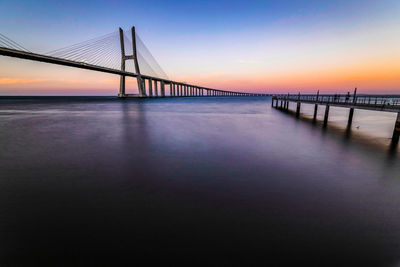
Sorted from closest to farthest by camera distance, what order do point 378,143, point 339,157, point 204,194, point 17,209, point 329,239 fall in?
point 329,239 → point 17,209 → point 204,194 → point 339,157 → point 378,143

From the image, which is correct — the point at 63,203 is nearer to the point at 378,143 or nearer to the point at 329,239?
the point at 329,239

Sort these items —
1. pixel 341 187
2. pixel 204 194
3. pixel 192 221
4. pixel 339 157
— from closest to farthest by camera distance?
pixel 192 221, pixel 204 194, pixel 341 187, pixel 339 157

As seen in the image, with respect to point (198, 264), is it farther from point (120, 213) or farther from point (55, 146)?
point (55, 146)

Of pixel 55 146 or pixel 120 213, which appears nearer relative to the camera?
pixel 120 213

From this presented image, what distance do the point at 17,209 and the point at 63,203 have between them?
887mm

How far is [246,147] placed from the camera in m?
10.0

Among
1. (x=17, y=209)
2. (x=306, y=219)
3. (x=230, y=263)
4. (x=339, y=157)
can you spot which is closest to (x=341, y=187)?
(x=306, y=219)

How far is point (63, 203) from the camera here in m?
4.42

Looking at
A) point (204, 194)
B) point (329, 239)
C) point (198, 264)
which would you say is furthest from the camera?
point (204, 194)

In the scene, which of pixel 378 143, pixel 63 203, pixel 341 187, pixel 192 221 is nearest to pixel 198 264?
pixel 192 221

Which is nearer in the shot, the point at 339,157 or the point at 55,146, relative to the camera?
the point at 339,157

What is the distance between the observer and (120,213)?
4.06m

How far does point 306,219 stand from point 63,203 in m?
5.52

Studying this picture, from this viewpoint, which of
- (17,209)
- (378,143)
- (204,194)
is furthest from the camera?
(378,143)
